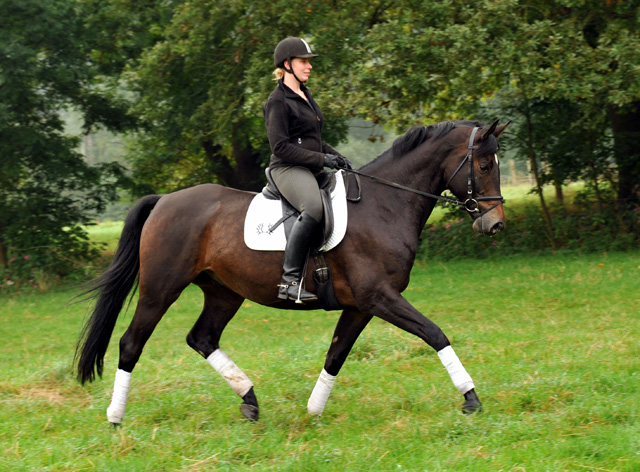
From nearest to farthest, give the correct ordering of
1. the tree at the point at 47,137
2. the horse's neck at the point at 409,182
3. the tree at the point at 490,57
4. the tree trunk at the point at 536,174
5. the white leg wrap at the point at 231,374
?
1. the horse's neck at the point at 409,182
2. the white leg wrap at the point at 231,374
3. the tree at the point at 490,57
4. the tree at the point at 47,137
5. the tree trunk at the point at 536,174

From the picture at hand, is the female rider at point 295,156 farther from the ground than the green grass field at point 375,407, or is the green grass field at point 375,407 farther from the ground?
the female rider at point 295,156

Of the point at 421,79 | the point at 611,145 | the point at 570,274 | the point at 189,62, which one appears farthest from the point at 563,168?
the point at 189,62

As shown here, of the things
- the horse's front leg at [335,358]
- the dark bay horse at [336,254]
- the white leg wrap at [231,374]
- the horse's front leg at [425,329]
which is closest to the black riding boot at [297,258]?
the dark bay horse at [336,254]

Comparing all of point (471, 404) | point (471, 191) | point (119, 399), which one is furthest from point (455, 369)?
point (119, 399)

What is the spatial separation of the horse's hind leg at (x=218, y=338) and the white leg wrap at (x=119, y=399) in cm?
70

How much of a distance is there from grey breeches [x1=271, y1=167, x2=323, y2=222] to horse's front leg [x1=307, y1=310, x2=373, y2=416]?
102cm

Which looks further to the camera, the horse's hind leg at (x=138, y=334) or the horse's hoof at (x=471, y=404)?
the horse's hind leg at (x=138, y=334)

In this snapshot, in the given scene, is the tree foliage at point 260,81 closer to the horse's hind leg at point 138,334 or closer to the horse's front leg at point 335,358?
the horse's front leg at point 335,358

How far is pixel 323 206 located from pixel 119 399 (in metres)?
2.46

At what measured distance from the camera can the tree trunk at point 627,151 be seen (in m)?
16.5

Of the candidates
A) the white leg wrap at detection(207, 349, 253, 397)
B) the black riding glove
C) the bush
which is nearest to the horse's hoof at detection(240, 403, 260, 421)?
the white leg wrap at detection(207, 349, 253, 397)

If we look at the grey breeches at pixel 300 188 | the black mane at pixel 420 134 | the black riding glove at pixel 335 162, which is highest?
the black mane at pixel 420 134

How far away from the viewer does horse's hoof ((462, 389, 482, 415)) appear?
5.68 m

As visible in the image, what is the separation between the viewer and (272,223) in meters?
6.07
